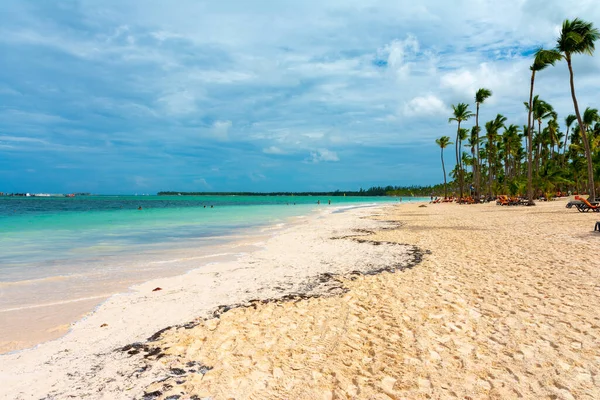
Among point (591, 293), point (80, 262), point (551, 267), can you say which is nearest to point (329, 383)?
point (591, 293)

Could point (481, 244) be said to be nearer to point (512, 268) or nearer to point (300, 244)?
point (512, 268)

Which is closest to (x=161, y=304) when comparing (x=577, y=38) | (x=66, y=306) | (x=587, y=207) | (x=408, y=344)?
(x=66, y=306)

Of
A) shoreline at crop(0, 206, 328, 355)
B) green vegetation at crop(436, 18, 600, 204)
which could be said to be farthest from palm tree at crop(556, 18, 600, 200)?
shoreline at crop(0, 206, 328, 355)

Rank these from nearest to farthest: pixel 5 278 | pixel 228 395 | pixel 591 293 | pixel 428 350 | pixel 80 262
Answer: pixel 228 395 < pixel 428 350 < pixel 591 293 < pixel 5 278 < pixel 80 262

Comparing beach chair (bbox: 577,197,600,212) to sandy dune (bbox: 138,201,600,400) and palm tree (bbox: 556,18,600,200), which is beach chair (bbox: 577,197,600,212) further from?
sandy dune (bbox: 138,201,600,400)

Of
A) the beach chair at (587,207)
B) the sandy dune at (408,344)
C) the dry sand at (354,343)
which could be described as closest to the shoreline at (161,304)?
the dry sand at (354,343)

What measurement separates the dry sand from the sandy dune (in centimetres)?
2

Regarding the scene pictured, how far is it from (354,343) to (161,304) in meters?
4.05

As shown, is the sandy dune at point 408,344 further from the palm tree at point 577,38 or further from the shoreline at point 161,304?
the palm tree at point 577,38

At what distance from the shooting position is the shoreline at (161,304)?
166 inches

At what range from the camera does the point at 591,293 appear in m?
6.03

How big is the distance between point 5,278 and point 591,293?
1422cm

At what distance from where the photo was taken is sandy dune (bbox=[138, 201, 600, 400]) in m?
3.49

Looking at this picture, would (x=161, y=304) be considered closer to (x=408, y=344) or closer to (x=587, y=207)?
(x=408, y=344)
